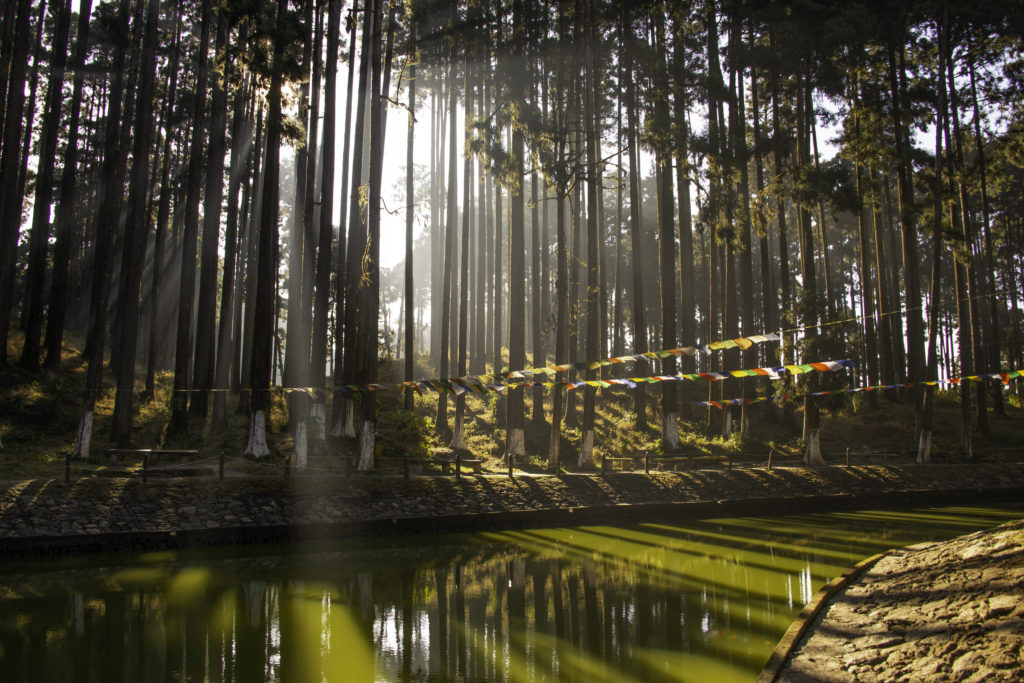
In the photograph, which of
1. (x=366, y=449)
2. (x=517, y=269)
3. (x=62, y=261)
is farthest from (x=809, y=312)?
(x=62, y=261)

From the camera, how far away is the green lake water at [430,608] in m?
7.66

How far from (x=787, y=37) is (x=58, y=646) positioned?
24.0 meters

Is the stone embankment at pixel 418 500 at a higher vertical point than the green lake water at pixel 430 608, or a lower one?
higher

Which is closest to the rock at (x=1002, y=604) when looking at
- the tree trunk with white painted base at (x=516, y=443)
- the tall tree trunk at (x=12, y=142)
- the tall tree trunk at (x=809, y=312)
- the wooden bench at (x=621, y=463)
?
the wooden bench at (x=621, y=463)

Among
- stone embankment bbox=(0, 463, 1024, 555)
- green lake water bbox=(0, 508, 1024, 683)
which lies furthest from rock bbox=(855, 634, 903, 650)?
stone embankment bbox=(0, 463, 1024, 555)

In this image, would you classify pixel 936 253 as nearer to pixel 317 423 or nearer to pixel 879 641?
pixel 879 641

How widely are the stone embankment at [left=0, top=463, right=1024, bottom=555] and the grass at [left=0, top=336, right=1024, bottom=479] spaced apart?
2.77m

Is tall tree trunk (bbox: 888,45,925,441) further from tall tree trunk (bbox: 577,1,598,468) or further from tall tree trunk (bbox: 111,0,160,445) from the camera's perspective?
tall tree trunk (bbox: 111,0,160,445)

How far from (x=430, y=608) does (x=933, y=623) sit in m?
6.32

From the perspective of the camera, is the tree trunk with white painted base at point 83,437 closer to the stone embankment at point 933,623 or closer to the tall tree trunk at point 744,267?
the stone embankment at point 933,623

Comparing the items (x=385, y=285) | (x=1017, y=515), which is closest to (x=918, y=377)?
(x=1017, y=515)

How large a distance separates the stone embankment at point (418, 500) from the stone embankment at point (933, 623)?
366 inches

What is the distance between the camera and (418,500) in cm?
1652

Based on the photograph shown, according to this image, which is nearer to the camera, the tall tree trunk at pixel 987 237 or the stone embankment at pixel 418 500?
the stone embankment at pixel 418 500
